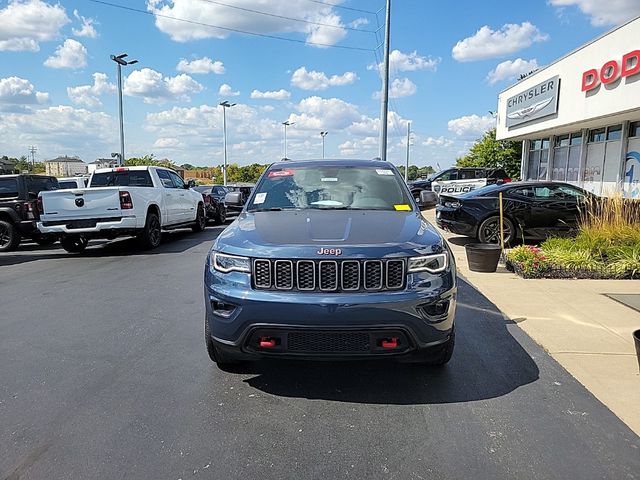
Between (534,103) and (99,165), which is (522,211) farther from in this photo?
(99,165)

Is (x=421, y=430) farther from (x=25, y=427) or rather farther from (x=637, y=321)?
(x=637, y=321)

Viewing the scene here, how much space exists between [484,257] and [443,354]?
4.40 metres

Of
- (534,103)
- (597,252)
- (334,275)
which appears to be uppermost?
(534,103)

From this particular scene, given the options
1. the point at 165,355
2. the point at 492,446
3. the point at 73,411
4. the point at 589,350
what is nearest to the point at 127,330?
the point at 165,355

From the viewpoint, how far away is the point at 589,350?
4164 mm

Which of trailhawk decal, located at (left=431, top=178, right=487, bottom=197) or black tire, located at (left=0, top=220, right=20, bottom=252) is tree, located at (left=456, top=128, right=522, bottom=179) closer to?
trailhawk decal, located at (left=431, top=178, right=487, bottom=197)

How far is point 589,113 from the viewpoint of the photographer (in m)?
15.6

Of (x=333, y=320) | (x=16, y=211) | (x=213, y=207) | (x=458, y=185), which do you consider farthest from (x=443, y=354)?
(x=458, y=185)

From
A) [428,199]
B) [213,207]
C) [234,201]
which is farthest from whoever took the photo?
[213,207]

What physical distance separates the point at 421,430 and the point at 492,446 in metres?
0.41

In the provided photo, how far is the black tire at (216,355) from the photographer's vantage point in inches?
133

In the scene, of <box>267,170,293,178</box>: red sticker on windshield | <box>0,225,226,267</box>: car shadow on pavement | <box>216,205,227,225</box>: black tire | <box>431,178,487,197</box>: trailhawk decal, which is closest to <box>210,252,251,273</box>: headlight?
<box>267,170,293,178</box>: red sticker on windshield

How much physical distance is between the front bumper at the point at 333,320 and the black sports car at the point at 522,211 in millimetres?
7262

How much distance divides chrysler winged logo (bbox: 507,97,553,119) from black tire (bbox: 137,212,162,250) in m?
15.8
